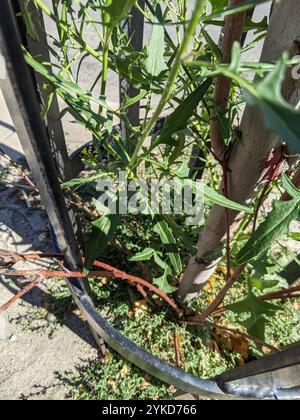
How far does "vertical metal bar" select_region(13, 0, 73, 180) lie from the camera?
2.04 ft

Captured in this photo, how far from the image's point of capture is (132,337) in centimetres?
122

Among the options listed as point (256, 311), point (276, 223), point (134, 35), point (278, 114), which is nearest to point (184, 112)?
point (276, 223)

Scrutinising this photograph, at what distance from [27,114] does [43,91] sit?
1.19ft

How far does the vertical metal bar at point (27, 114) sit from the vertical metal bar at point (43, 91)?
0.25 metres

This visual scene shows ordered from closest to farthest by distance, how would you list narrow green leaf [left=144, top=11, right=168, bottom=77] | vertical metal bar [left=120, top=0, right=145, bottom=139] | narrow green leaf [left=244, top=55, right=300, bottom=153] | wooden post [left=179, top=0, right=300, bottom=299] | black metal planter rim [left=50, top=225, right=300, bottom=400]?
narrow green leaf [left=244, top=55, right=300, bottom=153] → wooden post [left=179, top=0, right=300, bottom=299] → narrow green leaf [left=144, top=11, right=168, bottom=77] → black metal planter rim [left=50, top=225, right=300, bottom=400] → vertical metal bar [left=120, top=0, right=145, bottom=139]

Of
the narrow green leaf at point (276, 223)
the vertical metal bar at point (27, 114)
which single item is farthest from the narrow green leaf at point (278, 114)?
the narrow green leaf at point (276, 223)

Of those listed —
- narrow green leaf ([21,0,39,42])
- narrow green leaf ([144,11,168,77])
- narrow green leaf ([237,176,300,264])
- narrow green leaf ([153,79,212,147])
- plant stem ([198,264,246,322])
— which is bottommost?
plant stem ([198,264,246,322])

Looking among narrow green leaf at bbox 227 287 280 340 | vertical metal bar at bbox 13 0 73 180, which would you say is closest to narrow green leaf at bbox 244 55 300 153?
vertical metal bar at bbox 13 0 73 180

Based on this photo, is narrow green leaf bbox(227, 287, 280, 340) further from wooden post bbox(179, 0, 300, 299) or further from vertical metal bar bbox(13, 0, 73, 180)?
vertical metal bar bbox(13, 0, 73, 180)

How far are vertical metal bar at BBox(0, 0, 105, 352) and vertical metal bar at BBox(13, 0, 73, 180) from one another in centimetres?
25

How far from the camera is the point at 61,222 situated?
0.59 meters

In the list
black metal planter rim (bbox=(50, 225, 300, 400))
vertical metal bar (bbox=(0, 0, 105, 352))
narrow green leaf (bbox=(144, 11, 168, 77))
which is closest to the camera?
vertical metal bar (bbox=(0, 0, 105, 352))

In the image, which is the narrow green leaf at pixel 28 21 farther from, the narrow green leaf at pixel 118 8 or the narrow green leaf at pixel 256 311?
the narrow green leaf at pixel 256 311

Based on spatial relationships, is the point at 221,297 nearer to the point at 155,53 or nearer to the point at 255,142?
the point at 255,142
